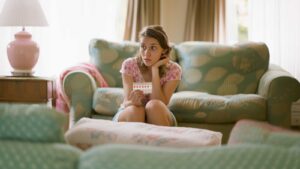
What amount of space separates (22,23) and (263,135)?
10.4ft

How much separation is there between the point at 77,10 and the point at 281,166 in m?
4.25

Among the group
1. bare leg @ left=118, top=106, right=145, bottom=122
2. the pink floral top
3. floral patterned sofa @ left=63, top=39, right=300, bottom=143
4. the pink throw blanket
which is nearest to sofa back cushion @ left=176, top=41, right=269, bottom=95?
floral patterned sofa @ left=63, top=39, right=300, bottom=143

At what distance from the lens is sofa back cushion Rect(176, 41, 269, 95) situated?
3990mm

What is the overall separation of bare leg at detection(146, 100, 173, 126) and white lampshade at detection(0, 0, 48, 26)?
142cm

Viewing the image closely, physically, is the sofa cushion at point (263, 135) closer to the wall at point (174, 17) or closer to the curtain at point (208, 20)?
the curtain at point (208, 20)

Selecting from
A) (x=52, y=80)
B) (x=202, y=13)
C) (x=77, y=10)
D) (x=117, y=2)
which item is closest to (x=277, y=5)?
(x=202, y=13)

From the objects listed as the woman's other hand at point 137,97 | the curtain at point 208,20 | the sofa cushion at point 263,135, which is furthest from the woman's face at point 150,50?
the sofa cushion at point 263,135

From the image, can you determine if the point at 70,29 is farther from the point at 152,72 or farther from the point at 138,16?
the point at 152,72

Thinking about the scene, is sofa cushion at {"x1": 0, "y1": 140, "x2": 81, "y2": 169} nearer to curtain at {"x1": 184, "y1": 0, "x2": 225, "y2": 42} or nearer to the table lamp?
the table lamp

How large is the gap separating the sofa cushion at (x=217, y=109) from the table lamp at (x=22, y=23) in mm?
1267

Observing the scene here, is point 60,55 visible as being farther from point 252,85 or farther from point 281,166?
point 281,166

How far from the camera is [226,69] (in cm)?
404

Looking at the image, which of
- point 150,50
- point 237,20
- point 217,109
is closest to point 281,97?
point 217,109

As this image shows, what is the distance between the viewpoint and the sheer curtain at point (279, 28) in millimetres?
4746
